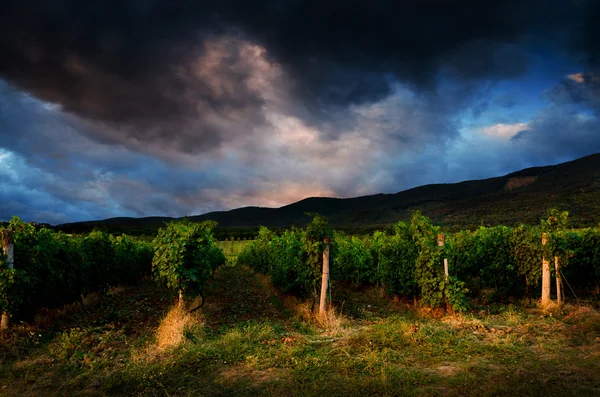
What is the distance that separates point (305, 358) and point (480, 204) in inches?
4012

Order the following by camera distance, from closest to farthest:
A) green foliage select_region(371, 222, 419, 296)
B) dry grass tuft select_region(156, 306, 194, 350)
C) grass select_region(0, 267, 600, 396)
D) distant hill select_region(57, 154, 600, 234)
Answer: grass select_region(0, 267, 600, 396), dry grass tuft select_region(156, 306, 194, 350), green foliage select_region(371, 222, 419, 296), distant hill select_region(57, 154, 600, 234)

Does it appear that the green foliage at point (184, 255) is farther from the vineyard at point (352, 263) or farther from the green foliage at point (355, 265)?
the green foliage at point (355, 265)

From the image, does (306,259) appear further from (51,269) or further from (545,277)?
(545,277)

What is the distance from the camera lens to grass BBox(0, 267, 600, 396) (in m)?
5.81

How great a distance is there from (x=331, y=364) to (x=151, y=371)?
345cm

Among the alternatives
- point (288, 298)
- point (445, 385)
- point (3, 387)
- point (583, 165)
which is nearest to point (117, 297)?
point (288, 298)

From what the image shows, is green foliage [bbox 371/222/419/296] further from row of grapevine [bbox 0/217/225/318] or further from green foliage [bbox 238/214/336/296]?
row of grapevine [bbox 0/217/225/318]

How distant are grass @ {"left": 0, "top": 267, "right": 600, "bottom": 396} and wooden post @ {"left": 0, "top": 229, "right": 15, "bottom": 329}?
46 centimetres

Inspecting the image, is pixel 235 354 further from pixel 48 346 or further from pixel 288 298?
pixel 288 298

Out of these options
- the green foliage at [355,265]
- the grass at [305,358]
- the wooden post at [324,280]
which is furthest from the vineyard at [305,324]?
the green foliage at [355,265]

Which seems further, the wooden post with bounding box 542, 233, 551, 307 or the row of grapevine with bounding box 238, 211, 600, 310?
the wooden post with bounding box 542, 233, 551, 307

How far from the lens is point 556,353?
7.30 metres

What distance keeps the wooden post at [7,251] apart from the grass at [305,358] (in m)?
0.46

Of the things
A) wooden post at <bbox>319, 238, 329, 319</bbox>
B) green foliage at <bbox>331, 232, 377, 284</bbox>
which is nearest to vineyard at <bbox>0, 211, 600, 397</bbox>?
wooden post at <bbox>319, 238, 329, 319</bbox>
